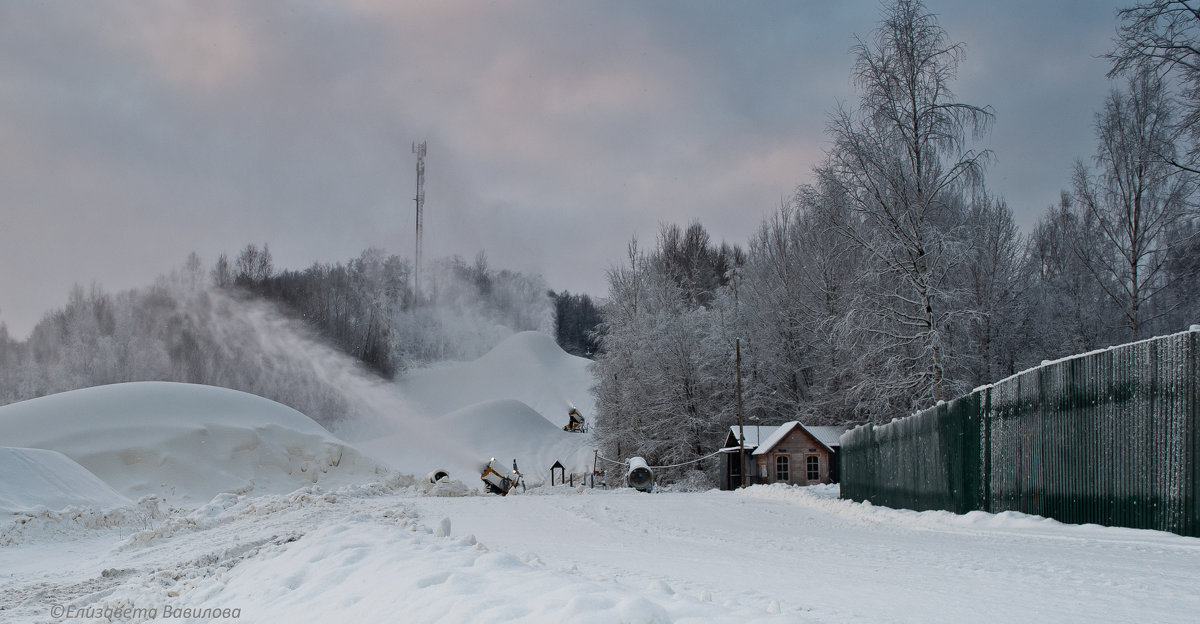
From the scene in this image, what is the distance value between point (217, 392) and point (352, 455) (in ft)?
21.0

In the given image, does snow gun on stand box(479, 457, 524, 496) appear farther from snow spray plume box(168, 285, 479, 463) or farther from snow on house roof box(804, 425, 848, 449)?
snow spray plume box(168, 285, 479, 463)

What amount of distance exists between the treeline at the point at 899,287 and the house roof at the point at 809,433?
5.60ft

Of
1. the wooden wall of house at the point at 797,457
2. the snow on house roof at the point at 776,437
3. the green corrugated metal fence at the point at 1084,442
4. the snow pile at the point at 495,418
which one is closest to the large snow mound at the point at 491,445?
the snow pile at the point at 495,418

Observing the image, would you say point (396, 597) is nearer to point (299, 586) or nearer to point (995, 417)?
point (299, 586)

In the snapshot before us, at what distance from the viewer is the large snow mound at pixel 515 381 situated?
290ft

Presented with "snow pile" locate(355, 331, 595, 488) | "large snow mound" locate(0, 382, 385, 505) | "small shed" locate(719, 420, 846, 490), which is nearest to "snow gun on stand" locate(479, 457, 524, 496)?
"large snow mound" locate(0, 382, 385, 505)

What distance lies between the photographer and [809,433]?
31.8 m

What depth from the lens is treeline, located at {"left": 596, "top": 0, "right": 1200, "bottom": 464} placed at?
19.8 metres

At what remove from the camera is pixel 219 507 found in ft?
53.2

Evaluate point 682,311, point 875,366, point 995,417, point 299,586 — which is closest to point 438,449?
point 682,311

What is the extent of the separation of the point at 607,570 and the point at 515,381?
88551 mm

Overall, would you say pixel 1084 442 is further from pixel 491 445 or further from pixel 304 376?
pixel 304 376

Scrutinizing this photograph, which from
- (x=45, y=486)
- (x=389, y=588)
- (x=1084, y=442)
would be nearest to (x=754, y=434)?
(x=1084, y=442)

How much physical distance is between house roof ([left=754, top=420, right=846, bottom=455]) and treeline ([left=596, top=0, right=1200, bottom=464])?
67.2 inches
